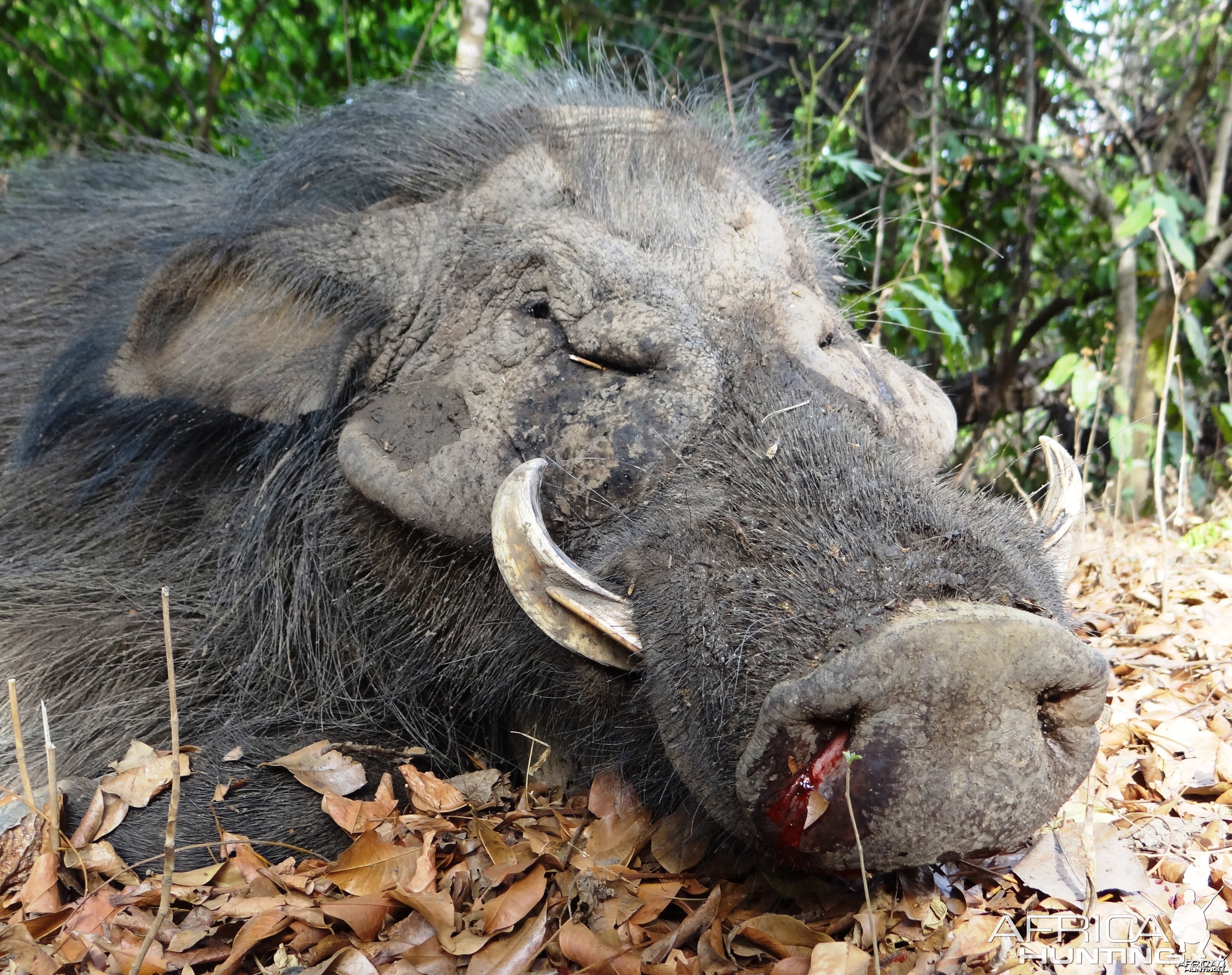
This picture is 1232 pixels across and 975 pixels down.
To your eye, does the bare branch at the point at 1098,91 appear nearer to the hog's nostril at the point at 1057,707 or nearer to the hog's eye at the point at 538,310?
the hog's eye at the point at 538,310

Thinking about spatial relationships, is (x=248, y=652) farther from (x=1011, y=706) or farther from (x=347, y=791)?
(x=1011, y=706)

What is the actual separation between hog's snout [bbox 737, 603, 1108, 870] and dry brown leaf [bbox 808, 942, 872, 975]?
7.2 inches

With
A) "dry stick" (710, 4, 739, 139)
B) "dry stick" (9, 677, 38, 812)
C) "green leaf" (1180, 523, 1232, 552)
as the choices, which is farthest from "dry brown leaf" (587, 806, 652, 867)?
"green leaf" (1180, 523, 1232, 552)

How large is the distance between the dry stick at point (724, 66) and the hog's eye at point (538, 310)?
1.07m

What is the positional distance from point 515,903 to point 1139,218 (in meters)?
3.60

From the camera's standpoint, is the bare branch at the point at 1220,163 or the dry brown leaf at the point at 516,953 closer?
the dry brown leaf at the point at 516,953

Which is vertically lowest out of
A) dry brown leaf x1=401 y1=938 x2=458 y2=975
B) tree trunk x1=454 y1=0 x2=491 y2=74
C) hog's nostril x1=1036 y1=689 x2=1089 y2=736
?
dry brown leaf x1=401 y1=938 x2=458 y2=975

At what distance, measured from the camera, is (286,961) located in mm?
1712

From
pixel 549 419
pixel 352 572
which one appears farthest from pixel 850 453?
pixel 352 572

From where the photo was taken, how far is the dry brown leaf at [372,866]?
190 cm

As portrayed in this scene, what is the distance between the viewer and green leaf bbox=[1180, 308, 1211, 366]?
4.29m

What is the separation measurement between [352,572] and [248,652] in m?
0.37

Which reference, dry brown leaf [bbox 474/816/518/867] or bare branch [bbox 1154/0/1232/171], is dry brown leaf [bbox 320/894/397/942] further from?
bare branch [bbox 1154/0/1232/171]

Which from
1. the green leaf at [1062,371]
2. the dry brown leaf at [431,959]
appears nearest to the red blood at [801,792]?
the dry brown leaf at [431,959]
